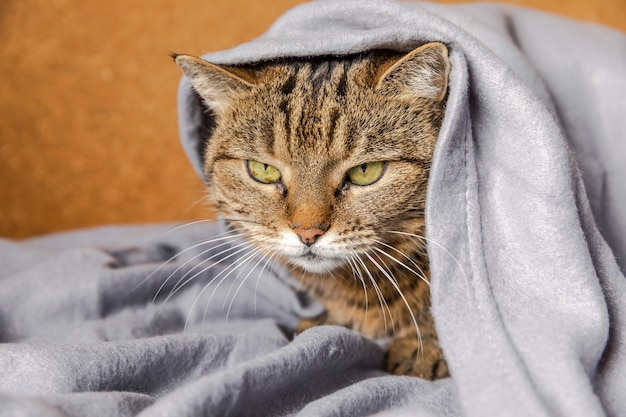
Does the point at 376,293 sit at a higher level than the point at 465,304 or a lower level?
lower

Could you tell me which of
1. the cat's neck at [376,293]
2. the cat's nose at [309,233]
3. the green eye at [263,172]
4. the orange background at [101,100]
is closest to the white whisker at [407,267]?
the cat's neck at [376,293]

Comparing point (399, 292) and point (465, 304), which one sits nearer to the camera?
point (465, 304)

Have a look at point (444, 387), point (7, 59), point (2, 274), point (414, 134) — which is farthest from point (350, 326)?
point (7, 59)

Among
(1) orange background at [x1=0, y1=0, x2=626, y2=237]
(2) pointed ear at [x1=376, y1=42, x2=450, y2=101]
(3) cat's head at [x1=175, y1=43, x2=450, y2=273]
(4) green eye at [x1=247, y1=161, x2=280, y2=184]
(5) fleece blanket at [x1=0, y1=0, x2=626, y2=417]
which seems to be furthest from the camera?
(1) orange background at [x1=0, y1=0, x2=626, y2=237]

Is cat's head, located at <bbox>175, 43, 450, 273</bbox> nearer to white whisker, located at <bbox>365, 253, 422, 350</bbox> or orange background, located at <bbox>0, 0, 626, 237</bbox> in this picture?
white whisker, located at <bbox>365, 253, 422, 350</bbox>

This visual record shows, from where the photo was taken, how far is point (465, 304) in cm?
92

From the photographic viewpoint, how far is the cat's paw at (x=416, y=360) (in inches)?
45.3

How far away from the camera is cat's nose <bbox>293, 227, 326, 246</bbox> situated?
1.07 metres

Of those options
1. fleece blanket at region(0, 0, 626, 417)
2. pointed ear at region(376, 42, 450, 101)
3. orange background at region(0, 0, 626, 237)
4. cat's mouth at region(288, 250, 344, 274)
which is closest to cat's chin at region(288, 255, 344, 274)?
cat's mouth at region(288, 250, 344, 274)

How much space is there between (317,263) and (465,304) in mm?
330

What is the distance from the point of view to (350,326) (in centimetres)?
136

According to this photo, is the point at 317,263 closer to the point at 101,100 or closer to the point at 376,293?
the point at 376,293

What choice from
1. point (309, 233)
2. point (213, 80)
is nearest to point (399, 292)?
point (309, 233)

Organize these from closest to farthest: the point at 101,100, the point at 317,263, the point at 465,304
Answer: the point at 465,304
the point at 317,263
the point at 101,100
